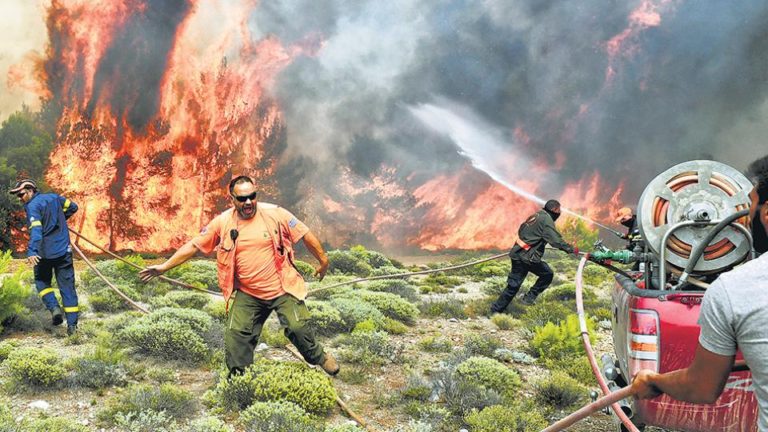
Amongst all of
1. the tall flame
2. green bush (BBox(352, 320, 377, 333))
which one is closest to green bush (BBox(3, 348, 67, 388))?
green bush (BBox(352, 320, 377, 333))

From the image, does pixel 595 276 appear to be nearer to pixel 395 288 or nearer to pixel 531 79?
pixel 395 288

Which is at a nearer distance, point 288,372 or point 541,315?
point 288,372

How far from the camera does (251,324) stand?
5207 mm

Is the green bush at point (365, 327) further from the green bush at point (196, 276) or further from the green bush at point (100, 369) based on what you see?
the green bush at point (196, 276)

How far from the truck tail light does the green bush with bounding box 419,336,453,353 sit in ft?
16.1

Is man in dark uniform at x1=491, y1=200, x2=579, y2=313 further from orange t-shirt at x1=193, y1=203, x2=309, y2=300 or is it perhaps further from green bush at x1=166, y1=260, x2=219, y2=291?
A: green bush at x1=166, y1=260, x2=219, y2=291

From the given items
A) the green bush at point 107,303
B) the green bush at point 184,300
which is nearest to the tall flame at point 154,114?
the green bush at point 107,303

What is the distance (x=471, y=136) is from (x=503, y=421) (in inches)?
1993

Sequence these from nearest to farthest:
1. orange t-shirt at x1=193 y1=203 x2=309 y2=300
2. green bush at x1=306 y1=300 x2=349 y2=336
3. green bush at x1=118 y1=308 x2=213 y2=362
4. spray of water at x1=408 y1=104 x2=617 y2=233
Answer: orange t-shirt at x1=193 y1=203 x2=309 y2=300, green bush at x1=118 y1=308 x2=213 y2=362, green bush at x1=306 y1=300 x2=349 y2=336, spray of water at x1=408 y1=104 x2=617 y2=233

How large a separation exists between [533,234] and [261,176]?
109 feet

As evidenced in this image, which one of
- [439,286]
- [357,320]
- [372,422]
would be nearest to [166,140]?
[439,286]

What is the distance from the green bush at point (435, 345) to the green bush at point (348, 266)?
1188cm

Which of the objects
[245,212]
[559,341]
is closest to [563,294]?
[559,341]

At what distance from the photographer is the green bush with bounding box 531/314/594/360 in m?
7.44
